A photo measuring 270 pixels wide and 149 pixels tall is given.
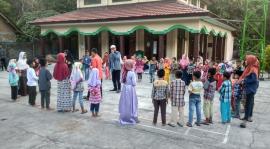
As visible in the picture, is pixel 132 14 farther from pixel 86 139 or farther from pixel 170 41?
pixel 86 139

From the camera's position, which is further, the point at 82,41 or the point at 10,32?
the point at 10,32

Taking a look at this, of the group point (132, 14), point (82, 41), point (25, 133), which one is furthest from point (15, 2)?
point (25, 133)

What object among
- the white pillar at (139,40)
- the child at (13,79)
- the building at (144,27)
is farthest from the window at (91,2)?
the child at (13,79)

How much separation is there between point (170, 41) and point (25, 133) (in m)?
14.4

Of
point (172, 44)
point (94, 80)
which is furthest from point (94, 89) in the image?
point (172, 44)

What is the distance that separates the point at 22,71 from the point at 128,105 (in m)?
5.45

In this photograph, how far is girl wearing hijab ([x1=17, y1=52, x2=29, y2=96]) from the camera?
10.7 meters

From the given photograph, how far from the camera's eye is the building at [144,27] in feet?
56.1

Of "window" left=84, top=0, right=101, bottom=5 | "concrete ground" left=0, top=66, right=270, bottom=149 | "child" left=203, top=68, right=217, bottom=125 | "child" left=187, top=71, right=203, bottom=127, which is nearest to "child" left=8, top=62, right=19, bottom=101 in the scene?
"concrete ground" left=0, top=66, right=270, bottom=149

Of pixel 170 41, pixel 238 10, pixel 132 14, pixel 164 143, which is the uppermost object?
pixel 238 10

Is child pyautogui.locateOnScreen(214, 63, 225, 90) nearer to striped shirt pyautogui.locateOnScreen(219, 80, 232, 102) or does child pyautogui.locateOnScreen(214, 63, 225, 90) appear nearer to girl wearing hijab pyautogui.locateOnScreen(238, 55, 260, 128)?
girl wearing hijab pyautogui.locateOnScreen(238, 55, 260, 128)

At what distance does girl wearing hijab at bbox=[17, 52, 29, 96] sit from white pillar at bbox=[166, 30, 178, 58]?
1085 cm

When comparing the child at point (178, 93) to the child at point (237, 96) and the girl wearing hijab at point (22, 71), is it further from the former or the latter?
the girl wearing hijab at point (22, 71)

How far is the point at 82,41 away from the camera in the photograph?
79.5 feet
